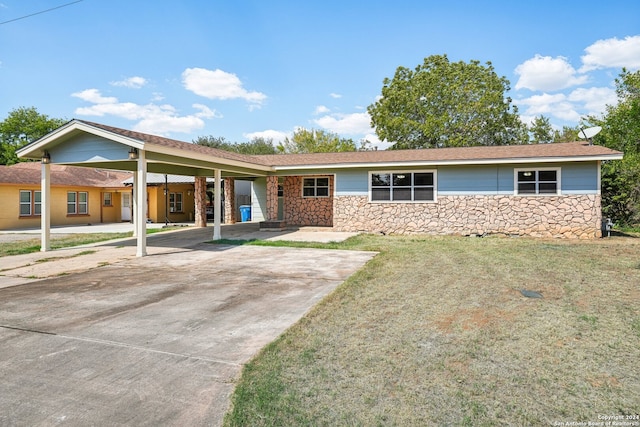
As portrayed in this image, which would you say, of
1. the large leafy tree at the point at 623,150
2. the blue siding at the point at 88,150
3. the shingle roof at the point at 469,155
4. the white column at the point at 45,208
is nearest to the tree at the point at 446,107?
the large leafy tree at the point at 623,150

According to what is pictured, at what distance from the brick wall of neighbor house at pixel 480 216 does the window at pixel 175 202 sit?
13050 mm

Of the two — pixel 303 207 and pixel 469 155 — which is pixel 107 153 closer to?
pixel 303 207

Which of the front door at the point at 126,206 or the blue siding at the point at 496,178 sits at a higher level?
the blue siding at the point at 496,178

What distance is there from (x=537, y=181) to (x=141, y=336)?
13.6 metres

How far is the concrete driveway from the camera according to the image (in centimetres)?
277

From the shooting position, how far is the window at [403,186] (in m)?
14.5

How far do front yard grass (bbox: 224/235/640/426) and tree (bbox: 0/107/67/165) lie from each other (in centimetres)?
4634

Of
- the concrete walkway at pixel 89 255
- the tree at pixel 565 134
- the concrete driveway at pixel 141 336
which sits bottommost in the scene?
the concrete driveway at pixel 141 336

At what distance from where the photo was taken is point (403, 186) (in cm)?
1487

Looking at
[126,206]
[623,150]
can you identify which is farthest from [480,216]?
[126,206]

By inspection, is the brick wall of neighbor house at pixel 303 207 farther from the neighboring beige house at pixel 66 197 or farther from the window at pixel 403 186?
the neighboring beige house at pixel 66 197

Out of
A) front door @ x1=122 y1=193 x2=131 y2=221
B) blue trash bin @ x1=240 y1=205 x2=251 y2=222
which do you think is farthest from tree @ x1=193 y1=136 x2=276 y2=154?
blue trash bin @ x1=240 y1=205 x2=251 y2=222

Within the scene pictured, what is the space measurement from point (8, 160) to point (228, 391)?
46.1 meters

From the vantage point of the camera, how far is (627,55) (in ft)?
81.1
